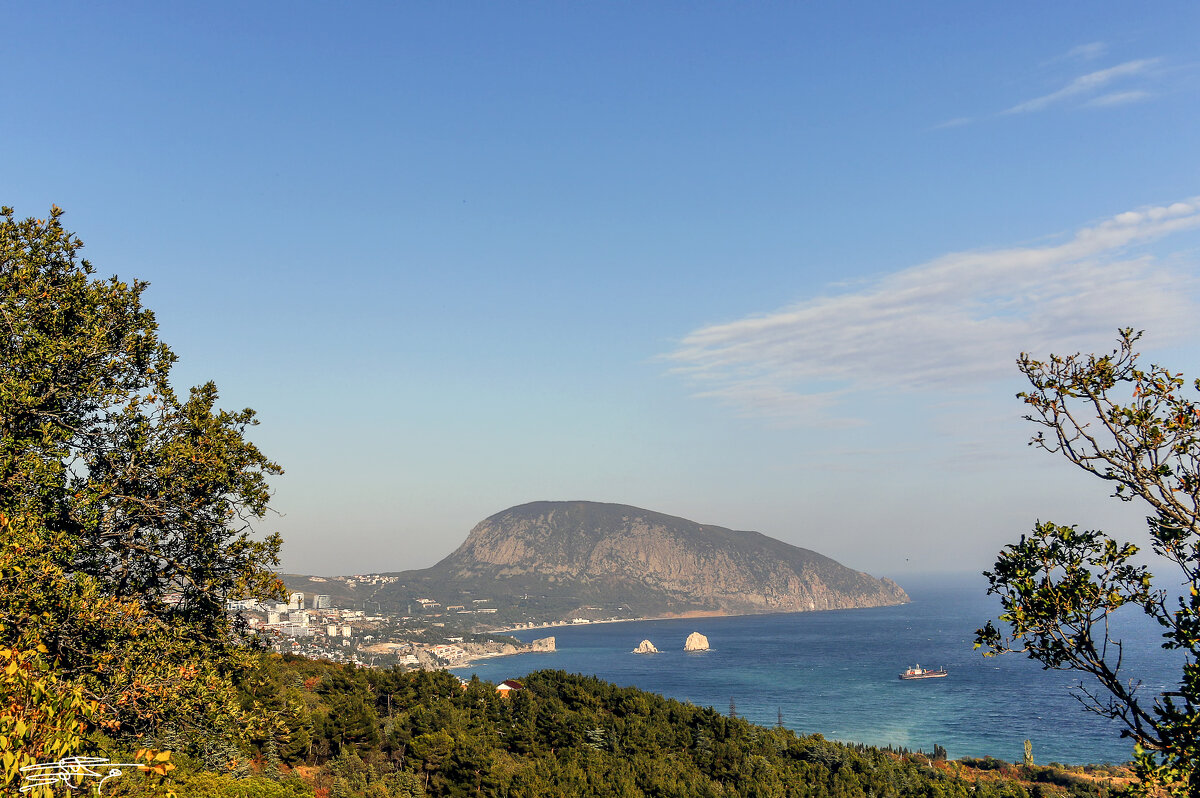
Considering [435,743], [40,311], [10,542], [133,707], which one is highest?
[40,311]

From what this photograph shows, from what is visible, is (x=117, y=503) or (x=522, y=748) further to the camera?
(x=522, y=748)

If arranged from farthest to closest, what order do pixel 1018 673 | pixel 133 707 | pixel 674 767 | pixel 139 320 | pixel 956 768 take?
pixel 1018 673
pixel 956 768
pixel 674 767
pixel 139 320
pixel 133 707

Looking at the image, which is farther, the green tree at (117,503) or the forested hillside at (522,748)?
the forested hillside at (522,748)

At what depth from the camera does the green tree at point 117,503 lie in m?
12.3

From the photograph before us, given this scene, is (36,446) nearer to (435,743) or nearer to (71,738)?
(71,738)

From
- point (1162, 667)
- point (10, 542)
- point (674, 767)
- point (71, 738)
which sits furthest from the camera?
point (1162, 667)

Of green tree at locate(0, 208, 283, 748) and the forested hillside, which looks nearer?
green tree at locate(0, 208, 283, 748)

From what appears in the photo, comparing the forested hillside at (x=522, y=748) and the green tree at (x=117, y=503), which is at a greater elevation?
the green tree at (x=117, y=503)

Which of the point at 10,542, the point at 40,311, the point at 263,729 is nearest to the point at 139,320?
the point at 40,311

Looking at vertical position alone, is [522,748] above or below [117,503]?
below

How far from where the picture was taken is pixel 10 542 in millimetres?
11227

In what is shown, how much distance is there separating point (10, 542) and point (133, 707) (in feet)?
11.7

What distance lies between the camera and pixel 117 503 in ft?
44.8

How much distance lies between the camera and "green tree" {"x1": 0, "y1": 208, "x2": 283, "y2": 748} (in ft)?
40.5
